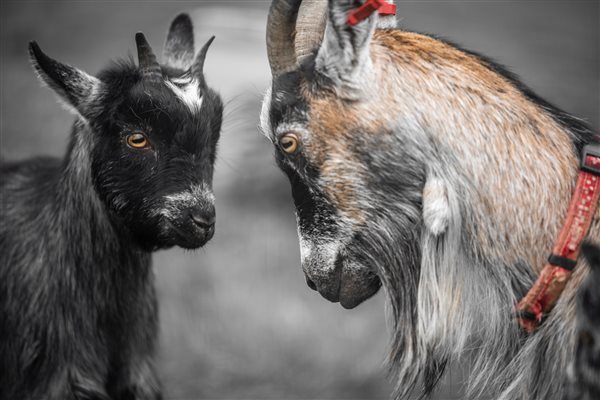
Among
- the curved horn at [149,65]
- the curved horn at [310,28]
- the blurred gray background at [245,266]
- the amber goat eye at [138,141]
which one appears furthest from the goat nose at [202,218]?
the blurred gray background at [245,266]

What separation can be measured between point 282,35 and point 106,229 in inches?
55.5

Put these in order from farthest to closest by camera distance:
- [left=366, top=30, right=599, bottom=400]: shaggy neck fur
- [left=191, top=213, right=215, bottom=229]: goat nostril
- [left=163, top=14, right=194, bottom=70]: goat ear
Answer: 1. [left=163, top=14, right=194, bottom=70]: goat ear
2. [left=191, top=213, right=215, bottom=229]: goat nostril
3. [left=366, top=30, right=599, bottom=400]: shaggy neck fur

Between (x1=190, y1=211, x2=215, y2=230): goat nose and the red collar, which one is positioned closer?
the red collar

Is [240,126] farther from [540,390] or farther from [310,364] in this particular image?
[540,390]

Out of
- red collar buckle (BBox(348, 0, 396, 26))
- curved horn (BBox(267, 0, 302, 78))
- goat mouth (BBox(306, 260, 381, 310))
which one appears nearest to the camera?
red collar buckle (BBox(348, 0, 396, 26))

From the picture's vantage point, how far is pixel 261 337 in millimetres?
5719

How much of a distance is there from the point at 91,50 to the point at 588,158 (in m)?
6.95

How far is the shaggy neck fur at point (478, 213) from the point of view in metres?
2.38

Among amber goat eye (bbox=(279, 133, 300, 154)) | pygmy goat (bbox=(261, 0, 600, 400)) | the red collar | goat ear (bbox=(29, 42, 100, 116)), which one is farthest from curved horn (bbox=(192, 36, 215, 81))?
the red collar

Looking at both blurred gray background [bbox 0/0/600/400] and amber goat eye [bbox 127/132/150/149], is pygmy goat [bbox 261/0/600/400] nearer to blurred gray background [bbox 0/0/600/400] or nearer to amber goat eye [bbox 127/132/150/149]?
amber goat eye [bbox 127/132/150/149]

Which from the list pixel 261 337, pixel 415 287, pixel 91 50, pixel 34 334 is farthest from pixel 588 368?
pixel 91 50

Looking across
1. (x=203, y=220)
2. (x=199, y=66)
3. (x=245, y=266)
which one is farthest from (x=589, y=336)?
(x=245, y=266)

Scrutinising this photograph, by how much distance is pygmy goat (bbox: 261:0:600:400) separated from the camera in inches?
93.9

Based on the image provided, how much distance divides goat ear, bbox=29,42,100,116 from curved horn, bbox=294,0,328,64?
47.3 inches
